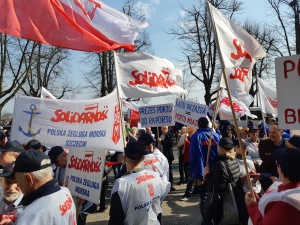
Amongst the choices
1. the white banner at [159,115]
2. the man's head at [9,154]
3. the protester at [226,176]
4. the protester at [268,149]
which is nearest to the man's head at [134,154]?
the protester at [226,176]

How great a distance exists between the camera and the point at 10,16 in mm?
4520

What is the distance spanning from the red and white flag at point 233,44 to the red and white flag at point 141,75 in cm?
195

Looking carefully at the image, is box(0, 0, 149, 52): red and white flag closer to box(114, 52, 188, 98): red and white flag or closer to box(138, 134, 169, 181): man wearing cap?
box(114, 52, 188, 98): red and white flag

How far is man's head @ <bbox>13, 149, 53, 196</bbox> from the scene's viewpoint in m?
2.55

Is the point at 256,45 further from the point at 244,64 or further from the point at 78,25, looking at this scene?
the point at 78,25

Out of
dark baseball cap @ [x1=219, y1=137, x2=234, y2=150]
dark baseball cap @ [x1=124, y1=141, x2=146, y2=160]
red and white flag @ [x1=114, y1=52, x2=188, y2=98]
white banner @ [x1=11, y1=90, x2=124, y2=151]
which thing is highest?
red and white flag @ [x1=114, y1=52, x2=188, y2=98]

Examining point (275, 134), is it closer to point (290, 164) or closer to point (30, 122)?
point (290, 164)

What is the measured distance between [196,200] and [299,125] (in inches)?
221

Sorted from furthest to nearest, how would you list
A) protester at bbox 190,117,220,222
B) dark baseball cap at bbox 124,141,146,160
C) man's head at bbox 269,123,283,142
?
1. protester at bbox 190,117,220,222
2. man's head at bbox 269,123,283,142
3. dark baseball cap at bbox 124,141,146,160

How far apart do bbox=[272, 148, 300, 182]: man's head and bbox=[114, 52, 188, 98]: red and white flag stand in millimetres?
3075

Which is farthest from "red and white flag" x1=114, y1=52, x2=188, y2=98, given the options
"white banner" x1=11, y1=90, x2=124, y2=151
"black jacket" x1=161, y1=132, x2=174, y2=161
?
"black jacket" x1=161, y1=132, x2=174, y2=161

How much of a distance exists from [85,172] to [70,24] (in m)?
2.16

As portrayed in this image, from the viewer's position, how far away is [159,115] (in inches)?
323

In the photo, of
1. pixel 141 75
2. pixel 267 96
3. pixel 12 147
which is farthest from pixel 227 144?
pixel 267 96
